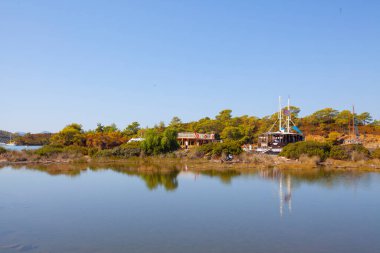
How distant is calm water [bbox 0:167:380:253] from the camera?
10.2 meters

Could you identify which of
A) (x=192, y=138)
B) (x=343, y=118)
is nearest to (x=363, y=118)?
(x=343, y=118)

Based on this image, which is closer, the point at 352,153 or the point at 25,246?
the point at 25,246

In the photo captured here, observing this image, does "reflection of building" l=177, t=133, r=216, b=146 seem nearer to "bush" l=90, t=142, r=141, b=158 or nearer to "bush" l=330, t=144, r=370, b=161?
"bush" l=90, t=142, r=141, b=158

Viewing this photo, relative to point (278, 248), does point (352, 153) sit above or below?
above

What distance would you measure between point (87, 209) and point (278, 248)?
8488 millimetres

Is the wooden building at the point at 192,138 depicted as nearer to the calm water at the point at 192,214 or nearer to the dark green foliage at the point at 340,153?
the dark green foliage at the point at 340,153

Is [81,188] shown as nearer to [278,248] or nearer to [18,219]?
[18,219]

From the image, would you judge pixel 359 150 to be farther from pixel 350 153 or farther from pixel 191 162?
pixel 191 162

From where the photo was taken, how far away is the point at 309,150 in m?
32.5

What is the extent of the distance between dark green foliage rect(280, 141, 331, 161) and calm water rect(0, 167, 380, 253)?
8.32 meters

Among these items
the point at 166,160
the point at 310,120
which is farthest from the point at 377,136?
the point at 166,160

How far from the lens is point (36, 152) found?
37406 mm

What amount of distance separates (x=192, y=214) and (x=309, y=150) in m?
21.8

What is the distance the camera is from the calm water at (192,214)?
10.2 metres
